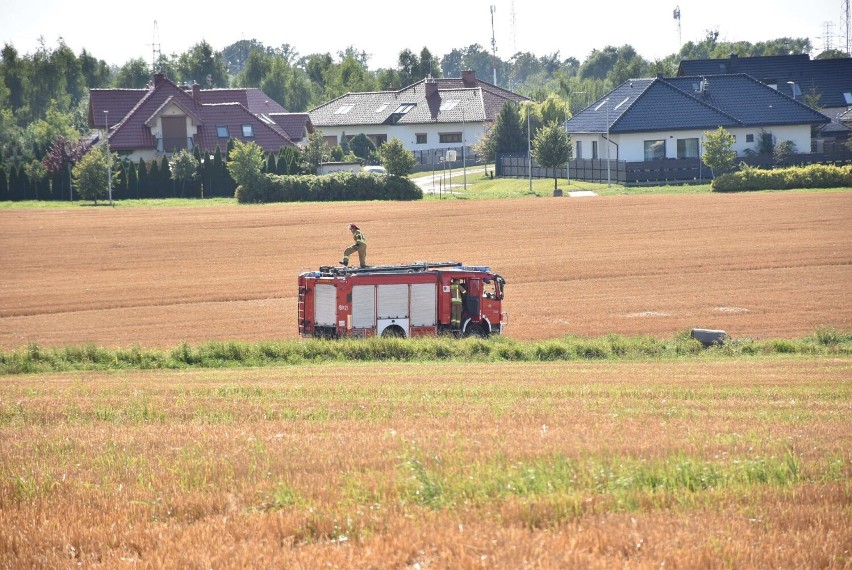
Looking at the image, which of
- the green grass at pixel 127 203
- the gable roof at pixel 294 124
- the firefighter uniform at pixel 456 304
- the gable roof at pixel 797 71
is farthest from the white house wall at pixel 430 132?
the firefighter uniform at pixel 456 304

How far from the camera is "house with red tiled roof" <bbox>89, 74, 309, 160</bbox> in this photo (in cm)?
8831

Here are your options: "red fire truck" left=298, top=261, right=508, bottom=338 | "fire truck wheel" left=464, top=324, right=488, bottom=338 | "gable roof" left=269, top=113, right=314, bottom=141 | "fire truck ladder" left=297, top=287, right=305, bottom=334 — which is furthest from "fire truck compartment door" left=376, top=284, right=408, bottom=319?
"gable roof" left=269, top=113, right=314, bottom=141

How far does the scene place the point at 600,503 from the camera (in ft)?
26.8

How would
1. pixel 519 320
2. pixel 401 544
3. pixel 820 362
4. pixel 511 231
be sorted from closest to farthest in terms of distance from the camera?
1. pixel 401 544
2. pixel 820 362
3. pixel 519 320
4. pixel 511 231

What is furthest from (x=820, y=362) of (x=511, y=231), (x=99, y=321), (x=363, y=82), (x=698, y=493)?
(x=363, y=82)

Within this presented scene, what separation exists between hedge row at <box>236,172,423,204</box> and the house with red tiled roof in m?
18.5

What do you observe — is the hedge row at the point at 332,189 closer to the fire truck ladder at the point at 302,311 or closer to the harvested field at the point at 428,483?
the fire truck ladder at the point at 302,311

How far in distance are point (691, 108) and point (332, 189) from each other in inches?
1108

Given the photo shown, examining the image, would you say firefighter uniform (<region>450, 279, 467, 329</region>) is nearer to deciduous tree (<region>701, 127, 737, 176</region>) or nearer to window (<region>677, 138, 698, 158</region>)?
deciduous tree (<region>701, 127, 737, 176</region>)

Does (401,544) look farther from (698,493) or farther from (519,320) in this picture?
(519,320)

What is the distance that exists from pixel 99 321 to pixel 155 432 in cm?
1993

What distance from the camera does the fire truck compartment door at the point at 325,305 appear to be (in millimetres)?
26219

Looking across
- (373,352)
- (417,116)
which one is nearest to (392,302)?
(373,352)

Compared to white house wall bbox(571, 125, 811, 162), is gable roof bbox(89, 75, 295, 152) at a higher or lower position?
higher
